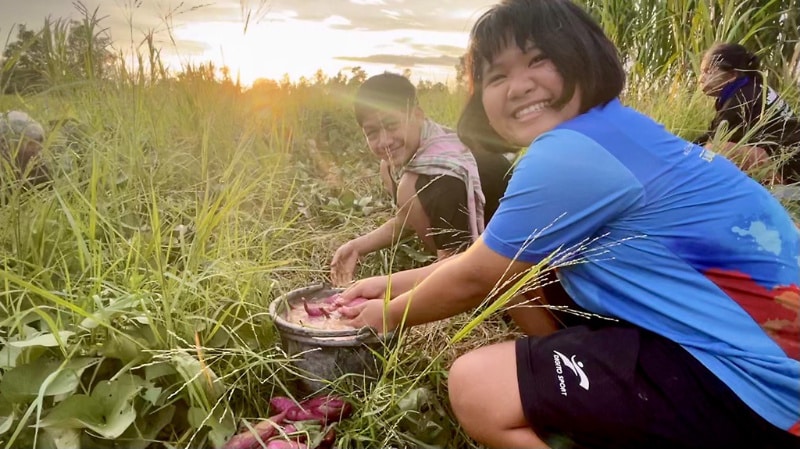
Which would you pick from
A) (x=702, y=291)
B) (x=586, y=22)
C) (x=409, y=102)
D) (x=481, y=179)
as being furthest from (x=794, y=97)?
(x=702, y=291)

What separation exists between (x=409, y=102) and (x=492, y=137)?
663 millimetres

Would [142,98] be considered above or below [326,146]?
above

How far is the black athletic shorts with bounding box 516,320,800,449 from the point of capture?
101cm

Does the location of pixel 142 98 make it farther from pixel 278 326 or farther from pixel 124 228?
pixel 278 326

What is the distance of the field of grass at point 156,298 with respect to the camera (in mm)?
1195

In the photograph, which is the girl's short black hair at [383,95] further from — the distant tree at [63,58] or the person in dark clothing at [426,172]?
the distant tree at [63,58]

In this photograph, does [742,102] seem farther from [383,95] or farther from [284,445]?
[284,445]

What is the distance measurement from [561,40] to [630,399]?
71cm

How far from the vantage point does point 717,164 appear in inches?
44.9

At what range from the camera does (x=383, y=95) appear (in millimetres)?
2316

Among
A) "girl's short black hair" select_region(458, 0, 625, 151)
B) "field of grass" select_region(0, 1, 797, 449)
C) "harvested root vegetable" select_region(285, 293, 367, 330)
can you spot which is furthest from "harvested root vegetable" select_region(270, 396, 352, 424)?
"girl's short black hair" select_region(458, 0, 625, 151)

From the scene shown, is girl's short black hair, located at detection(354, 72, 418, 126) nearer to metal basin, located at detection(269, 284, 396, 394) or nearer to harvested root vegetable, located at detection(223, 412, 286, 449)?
metal basin, located at detection(269, 284, 396, 394)

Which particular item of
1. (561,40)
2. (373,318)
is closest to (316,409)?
(373,318)

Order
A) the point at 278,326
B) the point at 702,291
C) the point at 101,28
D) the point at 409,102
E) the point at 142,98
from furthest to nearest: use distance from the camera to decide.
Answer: the point at 409,102
the point at 142,98
the point at 101,28
the point at 278,326
the point at 702,291
